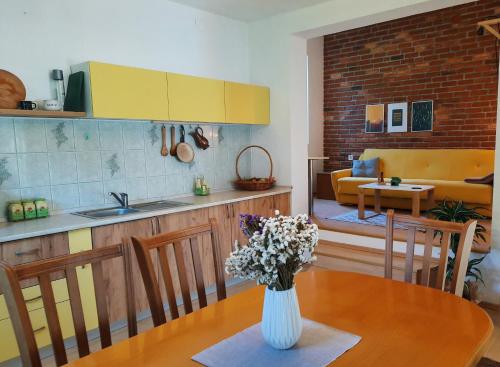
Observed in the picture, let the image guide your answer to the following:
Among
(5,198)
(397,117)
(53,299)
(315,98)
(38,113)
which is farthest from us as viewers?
(315,98)

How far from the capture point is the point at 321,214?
16.6 ft

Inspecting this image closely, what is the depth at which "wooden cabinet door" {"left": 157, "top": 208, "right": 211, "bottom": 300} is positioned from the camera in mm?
2877

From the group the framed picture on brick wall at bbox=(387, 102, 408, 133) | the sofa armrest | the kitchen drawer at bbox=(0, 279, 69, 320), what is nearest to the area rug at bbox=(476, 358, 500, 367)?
the kitchen drawer at bbox=(0, 279, 69, 320)

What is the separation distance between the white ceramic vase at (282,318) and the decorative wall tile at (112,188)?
228 cm

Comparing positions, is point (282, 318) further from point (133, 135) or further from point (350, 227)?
point (350, 227)

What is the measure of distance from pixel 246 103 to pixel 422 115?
3.24m

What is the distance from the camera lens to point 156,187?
11.0 ft

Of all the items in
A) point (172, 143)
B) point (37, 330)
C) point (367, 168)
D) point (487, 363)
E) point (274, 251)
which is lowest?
point (487, 363)

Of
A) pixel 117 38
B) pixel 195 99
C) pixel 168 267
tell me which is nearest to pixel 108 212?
pixel 195 99

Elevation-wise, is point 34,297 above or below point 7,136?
below

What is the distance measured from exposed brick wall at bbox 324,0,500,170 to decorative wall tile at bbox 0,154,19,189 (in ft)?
16.7

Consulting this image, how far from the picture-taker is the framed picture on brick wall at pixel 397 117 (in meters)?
5.87

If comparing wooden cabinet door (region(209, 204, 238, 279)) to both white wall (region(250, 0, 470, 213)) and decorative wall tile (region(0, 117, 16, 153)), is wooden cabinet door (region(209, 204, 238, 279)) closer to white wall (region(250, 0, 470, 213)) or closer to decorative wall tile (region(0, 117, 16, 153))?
white wall (region(250, 0, 470, 213))

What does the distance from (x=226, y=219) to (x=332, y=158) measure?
3874 millimetres
